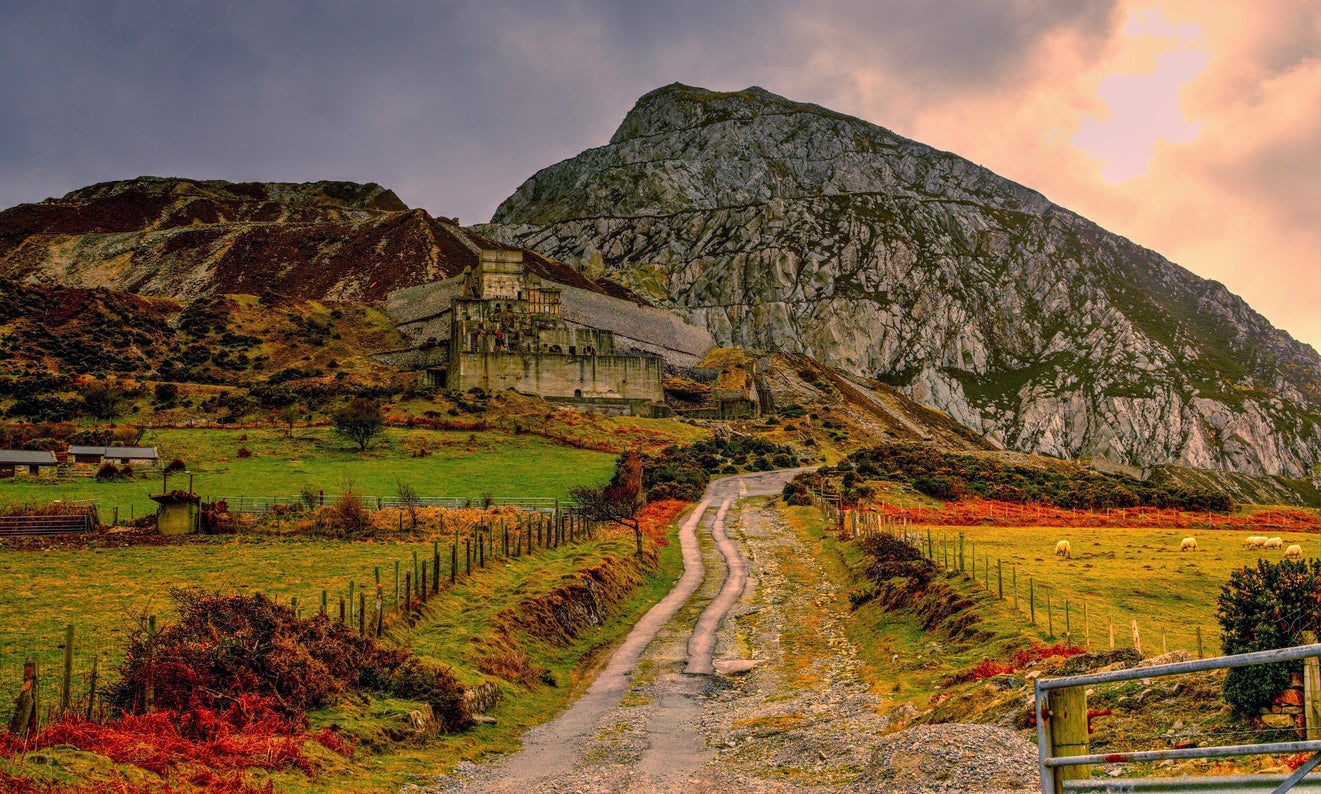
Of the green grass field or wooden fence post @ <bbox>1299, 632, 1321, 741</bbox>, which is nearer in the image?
wooden fence post @ <bbox>1299, 632, 1321, 741</bbox>

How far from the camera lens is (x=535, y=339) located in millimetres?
128750

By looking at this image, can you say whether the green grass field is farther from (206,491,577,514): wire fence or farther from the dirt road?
the dirt road

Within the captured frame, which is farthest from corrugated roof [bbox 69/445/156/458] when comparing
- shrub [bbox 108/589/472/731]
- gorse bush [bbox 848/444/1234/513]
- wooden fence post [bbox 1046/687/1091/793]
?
wooden fence post [bbox 1046/687/1091/793]

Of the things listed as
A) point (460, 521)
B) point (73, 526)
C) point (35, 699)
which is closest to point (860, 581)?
point (460, 521)

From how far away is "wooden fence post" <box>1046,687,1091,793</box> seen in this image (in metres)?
6.95

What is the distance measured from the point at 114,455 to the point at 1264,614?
68306 millimetres

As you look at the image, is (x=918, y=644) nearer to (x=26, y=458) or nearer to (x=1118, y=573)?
(x=1118, y=573)

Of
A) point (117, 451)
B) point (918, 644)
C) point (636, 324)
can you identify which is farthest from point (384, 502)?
point (636, 324)

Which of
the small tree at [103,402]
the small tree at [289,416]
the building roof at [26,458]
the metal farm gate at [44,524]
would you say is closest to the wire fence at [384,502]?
the metal farm gate at [44,524]

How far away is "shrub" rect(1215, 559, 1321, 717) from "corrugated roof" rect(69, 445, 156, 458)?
67.2 m

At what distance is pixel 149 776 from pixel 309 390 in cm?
9167

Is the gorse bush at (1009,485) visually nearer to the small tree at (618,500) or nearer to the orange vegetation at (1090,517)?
the orange vegetation at (1090,517)

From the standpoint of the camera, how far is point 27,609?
25266 millimetres

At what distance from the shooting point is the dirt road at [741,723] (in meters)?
14.9
